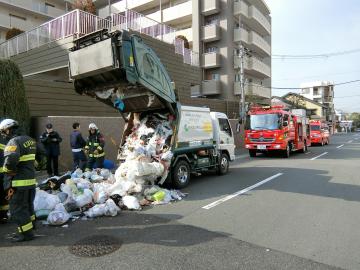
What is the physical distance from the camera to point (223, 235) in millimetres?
5410

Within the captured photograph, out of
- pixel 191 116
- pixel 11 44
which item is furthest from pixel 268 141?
pixel 11 44

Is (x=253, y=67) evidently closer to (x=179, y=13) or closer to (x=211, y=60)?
(x=211, y=60)

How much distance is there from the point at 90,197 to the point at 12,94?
5813 millimetres

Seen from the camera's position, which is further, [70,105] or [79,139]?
[70,105]

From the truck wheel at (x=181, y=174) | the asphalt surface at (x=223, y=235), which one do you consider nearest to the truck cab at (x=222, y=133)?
the truck wheel at (x=181, y=174)

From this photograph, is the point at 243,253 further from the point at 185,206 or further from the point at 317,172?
the point at 317,172

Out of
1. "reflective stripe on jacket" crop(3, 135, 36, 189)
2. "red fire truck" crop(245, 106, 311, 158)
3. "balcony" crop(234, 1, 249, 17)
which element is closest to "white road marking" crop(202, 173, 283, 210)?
"reflective stripe on jacket" crop(3, 135, 36, 189)

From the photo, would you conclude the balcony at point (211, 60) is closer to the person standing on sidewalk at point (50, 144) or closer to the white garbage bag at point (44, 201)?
the person standing on sidewalk at point (50, 144)

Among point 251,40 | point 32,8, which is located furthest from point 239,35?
point 32,8

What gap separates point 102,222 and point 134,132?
4.18 m

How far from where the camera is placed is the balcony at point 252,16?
3294 cm

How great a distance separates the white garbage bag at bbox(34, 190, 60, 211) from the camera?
663 cm

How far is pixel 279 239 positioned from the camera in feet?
17.1

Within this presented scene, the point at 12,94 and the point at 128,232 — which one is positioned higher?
the point at 12,94
